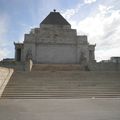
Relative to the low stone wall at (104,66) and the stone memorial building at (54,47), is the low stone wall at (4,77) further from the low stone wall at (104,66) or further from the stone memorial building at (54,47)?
the stone memorial building at (54,47)

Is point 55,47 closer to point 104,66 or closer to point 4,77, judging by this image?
point 104,66

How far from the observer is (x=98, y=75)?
18766mm

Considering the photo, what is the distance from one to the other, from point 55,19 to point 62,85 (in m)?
22.3

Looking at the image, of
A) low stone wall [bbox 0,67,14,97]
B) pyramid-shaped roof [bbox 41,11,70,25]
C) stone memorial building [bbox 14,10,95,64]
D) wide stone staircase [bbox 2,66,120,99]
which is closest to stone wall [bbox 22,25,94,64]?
stone memorial building [bbox 14,10,95,64]

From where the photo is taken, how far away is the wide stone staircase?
13891 mm

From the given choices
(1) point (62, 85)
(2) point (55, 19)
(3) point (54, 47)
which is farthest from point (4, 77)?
(2) point (55, 19)

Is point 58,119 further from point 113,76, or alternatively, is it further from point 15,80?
point 113,76

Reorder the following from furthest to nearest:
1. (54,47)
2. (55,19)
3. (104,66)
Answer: (55,19) < (54,47) < (104,66)

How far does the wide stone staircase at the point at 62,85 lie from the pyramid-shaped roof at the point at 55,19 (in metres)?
18.1


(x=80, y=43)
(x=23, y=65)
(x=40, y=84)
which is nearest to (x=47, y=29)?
(x=80, y=43)

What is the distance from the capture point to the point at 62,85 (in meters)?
15.7

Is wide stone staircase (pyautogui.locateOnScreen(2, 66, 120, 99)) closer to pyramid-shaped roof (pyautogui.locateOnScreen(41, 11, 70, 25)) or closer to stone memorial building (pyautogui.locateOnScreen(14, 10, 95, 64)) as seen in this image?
stone memorial building (pyautogui.locateOnScreen(14, 10, 95, 64))

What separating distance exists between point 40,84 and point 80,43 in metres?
18.1

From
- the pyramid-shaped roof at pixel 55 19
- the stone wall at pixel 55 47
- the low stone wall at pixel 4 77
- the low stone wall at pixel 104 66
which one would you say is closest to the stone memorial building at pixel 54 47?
the stone wall at pixel 55 47
